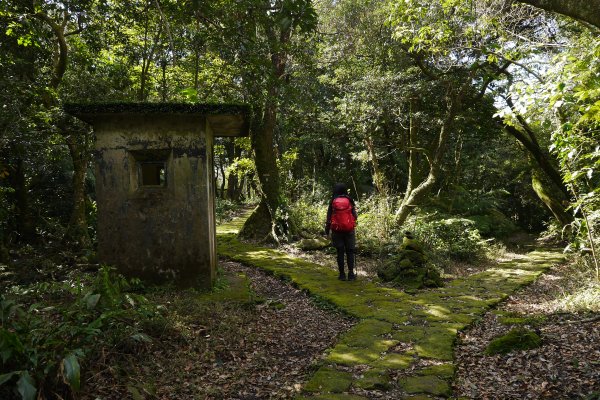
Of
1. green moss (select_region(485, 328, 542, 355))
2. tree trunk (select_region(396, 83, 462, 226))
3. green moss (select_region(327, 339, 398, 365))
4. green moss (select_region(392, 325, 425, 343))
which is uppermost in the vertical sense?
tree trunk (select_region(396, 83, 462, 226))

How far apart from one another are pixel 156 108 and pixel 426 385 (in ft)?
16.2

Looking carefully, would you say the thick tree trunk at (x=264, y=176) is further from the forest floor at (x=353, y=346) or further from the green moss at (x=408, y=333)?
the green moss at (x=408, y=333)

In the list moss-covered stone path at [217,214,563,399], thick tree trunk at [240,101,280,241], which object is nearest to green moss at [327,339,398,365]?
moss-covered stone path at [217,214,563,399]

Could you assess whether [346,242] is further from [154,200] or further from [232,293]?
[154,200]

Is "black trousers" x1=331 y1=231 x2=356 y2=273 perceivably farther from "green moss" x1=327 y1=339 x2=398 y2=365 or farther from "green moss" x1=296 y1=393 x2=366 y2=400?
"green moss" x1=296 y1=393 x2=366 y2=400

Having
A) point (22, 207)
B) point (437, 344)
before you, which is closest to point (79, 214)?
point (22, 207)

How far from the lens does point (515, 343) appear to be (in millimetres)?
4359

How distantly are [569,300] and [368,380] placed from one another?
3.87 metres

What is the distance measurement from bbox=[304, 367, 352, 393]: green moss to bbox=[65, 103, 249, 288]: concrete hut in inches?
109

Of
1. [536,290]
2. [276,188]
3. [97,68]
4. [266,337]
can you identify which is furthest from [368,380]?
[97,68]

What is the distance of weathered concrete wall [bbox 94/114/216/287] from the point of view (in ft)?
19.5

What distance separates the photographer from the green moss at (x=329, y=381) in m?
3.66

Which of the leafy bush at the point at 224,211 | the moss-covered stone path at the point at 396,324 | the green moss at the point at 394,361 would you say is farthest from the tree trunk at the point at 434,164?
the leafy bush at the point at 224,211

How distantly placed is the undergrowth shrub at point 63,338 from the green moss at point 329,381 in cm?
166
